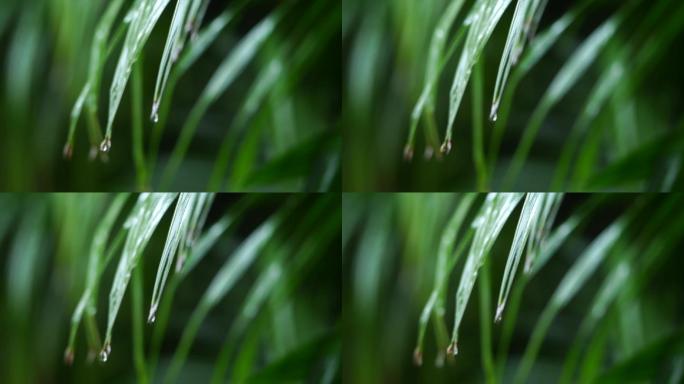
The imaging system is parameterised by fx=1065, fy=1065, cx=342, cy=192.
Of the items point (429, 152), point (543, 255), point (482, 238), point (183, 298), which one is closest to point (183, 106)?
point (183, 298)

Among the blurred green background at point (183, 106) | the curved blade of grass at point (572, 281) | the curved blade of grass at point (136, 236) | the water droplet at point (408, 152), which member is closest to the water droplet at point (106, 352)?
the curved blade of grass at point (136, 236)

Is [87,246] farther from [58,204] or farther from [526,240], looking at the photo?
[526,240]

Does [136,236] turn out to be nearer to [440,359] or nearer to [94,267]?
[94,267]

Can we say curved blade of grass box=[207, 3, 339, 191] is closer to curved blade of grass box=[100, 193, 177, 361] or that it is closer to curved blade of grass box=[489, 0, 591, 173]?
curved blade of grass box=[100, 193, 177, 361]

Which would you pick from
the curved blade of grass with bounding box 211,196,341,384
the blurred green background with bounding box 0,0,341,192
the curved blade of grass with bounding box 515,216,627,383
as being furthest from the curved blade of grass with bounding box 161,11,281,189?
the curved blade of grass with bounding box 515,216,627,383

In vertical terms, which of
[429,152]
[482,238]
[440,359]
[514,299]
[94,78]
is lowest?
[440,359]

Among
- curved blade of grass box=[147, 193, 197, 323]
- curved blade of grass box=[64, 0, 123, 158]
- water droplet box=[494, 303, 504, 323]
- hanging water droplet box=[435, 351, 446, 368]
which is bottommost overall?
hanging water droplet box=[435, 351, 446, 368]
